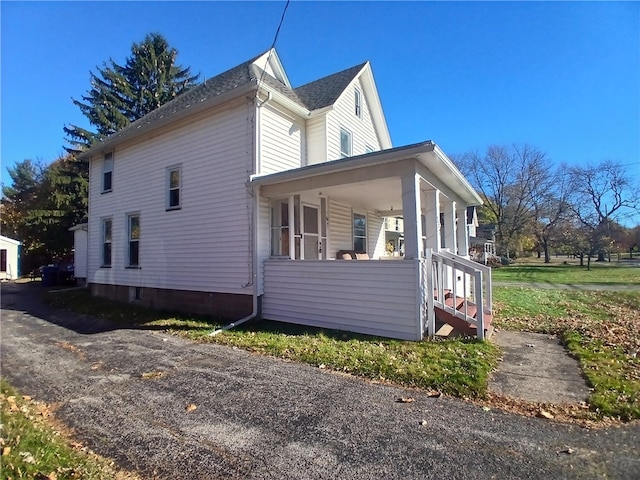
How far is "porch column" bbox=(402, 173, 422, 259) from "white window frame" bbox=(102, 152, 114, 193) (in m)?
11.9

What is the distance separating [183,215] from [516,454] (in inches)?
388

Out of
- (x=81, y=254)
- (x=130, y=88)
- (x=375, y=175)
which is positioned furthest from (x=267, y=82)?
(x=130, y=88)

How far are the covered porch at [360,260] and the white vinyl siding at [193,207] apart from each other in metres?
0.86

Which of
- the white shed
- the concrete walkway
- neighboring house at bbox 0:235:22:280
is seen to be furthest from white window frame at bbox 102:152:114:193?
neighboring house at bbox 0:235:22:280

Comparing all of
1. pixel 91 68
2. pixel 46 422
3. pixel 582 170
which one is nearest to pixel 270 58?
pixel 46 422

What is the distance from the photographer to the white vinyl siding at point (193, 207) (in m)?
9.07

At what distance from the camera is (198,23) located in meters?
8.30

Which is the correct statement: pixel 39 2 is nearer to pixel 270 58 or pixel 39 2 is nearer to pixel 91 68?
pixel 270 58

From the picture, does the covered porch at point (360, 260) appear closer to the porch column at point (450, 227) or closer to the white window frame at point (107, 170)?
the porch column at point (450, 227)

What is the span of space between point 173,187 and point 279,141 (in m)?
3.89

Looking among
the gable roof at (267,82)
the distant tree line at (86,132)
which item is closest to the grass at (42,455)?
the gable roof at (267,82)

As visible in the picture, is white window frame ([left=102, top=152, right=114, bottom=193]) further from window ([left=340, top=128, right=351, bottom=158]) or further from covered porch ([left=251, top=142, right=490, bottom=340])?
window ([left=340, top=128, right=351, bottom=158])

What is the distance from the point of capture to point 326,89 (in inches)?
487

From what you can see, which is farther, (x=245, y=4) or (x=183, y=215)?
(x=183, y=215)
